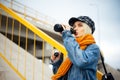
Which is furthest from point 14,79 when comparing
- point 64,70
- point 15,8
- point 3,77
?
point 15,8

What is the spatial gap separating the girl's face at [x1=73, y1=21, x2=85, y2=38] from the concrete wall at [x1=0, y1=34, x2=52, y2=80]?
3.24 ft

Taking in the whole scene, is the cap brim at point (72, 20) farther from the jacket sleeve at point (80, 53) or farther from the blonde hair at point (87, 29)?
the jacket sleeve at point (80, 53)

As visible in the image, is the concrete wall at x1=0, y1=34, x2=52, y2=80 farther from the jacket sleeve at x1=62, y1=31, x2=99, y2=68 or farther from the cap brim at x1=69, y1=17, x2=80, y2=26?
the jacket sleeve at x1=62, y1=31, x2=99, y2=68

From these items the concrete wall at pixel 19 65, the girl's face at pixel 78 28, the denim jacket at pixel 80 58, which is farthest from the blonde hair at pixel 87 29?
the concrete wall at pixel 19 65

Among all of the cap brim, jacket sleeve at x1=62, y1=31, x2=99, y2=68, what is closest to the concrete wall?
the cap brim

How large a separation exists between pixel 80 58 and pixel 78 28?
1.13ft

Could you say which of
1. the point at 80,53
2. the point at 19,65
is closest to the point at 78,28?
the point at 80,53

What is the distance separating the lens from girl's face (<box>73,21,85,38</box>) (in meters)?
1.64

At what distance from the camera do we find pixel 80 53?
4.71 ft

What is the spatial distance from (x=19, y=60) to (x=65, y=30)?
153cm

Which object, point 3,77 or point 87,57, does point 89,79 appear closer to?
point 87,57

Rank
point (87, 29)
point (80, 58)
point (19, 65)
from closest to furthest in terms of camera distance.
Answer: point (80, 58) → point (87, 29) → point (19, 65)

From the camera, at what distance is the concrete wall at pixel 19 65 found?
253cm

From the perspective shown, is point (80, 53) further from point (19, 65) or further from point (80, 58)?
point (19, 65)
